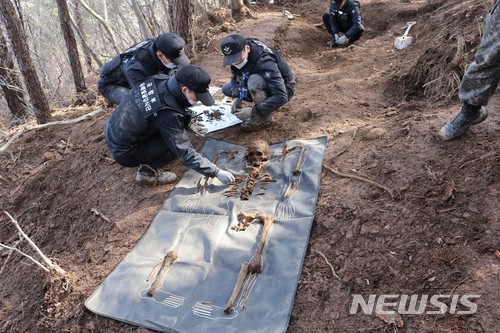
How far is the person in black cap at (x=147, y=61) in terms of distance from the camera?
166 inches

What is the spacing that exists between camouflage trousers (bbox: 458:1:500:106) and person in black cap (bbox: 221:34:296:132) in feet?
6.24

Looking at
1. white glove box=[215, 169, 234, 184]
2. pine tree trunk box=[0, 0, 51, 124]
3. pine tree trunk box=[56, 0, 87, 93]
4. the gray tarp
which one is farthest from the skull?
pine tree trunk box=[56, 0, 87, 93]

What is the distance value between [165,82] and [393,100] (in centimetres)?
304

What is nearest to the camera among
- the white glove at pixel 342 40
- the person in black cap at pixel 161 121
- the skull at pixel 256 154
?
the person in black cap at pixel 161 121

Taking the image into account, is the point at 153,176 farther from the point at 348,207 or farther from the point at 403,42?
the point at 403,42

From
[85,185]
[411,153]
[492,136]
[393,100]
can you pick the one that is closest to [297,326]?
[411,153]

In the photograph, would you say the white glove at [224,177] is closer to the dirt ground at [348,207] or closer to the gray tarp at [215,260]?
the gray tarp at [215,260]

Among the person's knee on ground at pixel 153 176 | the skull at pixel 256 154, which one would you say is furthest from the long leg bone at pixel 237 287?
the person's knee on ground at pixel 153 176

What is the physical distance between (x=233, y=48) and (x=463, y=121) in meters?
2.31

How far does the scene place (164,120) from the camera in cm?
338

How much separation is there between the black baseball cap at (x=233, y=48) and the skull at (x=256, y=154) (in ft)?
3.14

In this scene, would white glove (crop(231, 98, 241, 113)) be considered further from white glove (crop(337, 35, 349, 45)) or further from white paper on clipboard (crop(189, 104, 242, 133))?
white glove (crop(337, 35, 349, 45))

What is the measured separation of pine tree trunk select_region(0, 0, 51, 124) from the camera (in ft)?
18.8

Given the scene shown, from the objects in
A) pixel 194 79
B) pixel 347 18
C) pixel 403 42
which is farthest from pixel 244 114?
pixel 347 18
